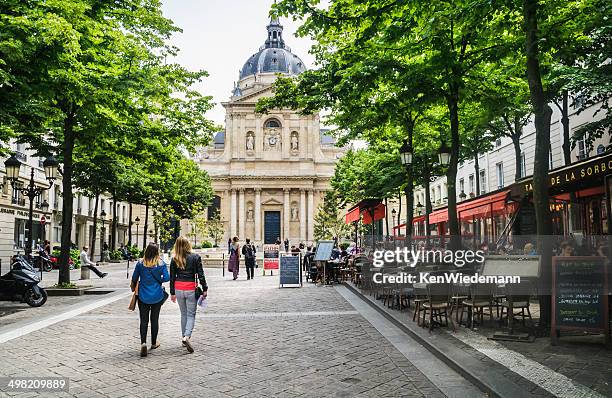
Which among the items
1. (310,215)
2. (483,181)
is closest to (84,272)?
(483,181)

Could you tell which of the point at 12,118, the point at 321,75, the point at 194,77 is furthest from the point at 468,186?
the point at 12,118

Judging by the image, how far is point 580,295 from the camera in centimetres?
688

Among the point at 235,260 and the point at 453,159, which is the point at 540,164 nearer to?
the point at 453,159

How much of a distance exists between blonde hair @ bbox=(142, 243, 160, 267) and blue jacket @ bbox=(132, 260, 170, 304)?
0.20 feet

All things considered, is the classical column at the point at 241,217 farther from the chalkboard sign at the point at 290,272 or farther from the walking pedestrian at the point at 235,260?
the chalkboard sign at the point at 290,272

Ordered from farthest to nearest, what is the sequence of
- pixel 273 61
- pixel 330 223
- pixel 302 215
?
1. pixel 273 61
2. pixel 302 215
3. pixel 330 223

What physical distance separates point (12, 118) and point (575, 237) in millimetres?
14558

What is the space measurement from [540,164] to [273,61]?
8080 centimetres

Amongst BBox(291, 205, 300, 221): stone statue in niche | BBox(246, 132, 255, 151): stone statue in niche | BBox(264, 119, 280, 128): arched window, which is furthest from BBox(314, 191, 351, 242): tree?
BBox(264, 119, 280, 128): arched window

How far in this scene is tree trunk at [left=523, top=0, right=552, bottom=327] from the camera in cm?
752

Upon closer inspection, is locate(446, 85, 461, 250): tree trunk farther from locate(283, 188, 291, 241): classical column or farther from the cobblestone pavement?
locate(283, 188, 291, 241): classical column

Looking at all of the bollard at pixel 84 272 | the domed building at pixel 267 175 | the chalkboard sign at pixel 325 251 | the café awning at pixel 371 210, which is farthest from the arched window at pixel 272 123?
the café awning at pixel 371 210

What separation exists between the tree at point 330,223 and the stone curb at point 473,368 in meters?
52.8

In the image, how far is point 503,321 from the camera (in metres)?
9.05
